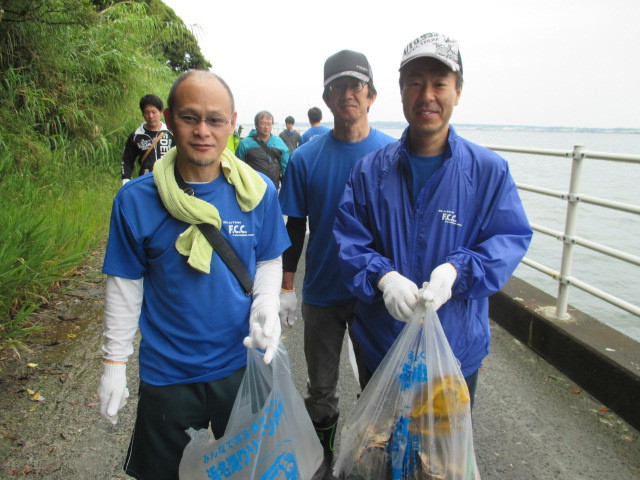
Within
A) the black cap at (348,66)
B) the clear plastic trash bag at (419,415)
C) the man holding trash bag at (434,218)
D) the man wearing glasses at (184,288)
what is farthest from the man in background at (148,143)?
the clear plastic trash bag at (419,415)

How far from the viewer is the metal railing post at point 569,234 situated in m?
3.58

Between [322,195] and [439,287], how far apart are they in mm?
1051

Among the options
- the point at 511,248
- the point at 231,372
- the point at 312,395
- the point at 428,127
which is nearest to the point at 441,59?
the point at 428,127

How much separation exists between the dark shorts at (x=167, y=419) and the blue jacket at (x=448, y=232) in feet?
2.18

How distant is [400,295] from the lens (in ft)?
5.15

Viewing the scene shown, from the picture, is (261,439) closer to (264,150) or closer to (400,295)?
(400,295)

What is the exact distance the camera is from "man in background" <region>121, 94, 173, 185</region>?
5.25 m

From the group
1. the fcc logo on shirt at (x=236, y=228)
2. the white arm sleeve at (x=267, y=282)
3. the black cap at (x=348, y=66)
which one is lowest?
the white arm sleeve at (x=267, y=282)

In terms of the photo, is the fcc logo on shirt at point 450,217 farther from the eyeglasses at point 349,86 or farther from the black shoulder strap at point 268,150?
the black shoulder strap at point 268,150

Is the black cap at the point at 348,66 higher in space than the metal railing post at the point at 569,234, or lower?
higher

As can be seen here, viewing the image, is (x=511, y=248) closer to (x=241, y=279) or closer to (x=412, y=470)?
(x=412, y=470)

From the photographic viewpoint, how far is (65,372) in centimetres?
338

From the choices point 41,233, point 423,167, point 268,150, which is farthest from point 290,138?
point 423,167

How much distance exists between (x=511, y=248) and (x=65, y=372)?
311 centimetres
